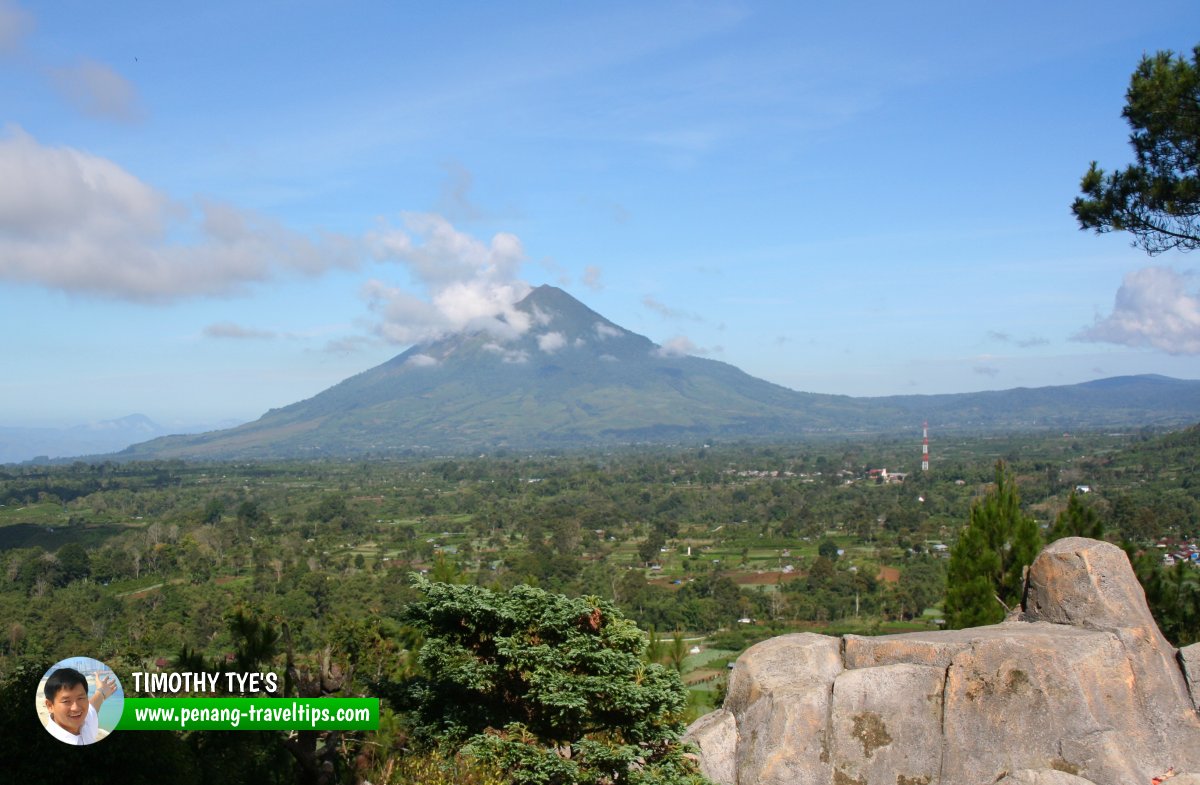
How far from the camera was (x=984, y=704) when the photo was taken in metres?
10.6

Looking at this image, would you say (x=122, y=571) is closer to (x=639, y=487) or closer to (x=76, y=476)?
(x=639, y=487)

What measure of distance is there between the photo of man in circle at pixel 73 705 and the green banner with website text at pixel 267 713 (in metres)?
0.59

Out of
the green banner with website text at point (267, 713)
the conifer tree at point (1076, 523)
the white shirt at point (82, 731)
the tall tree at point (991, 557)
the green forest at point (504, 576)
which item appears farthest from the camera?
the tall tree at point (991, 557)

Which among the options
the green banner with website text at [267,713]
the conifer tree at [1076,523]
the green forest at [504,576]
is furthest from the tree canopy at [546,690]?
the conifer tree at [1076,523]

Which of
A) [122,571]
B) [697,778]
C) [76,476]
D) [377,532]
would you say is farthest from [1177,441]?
[76,476]

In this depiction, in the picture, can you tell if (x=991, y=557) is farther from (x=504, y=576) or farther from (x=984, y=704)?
(x=504, y=576)

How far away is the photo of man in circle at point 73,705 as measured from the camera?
24.5 feet

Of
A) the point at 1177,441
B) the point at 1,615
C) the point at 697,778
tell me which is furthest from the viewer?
the point at 1177,441

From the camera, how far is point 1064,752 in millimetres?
10227

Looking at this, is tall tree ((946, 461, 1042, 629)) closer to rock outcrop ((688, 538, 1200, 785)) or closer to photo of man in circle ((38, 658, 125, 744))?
rock outcrop ((688, 538, 1200, 785))

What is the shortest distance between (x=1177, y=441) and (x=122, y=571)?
106727mm

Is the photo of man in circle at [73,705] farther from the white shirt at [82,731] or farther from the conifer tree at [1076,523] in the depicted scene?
the conifer tree at [1076,523]

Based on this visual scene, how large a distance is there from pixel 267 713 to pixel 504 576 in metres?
45.7

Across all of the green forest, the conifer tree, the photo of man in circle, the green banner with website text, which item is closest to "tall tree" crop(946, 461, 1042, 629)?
the green forest
